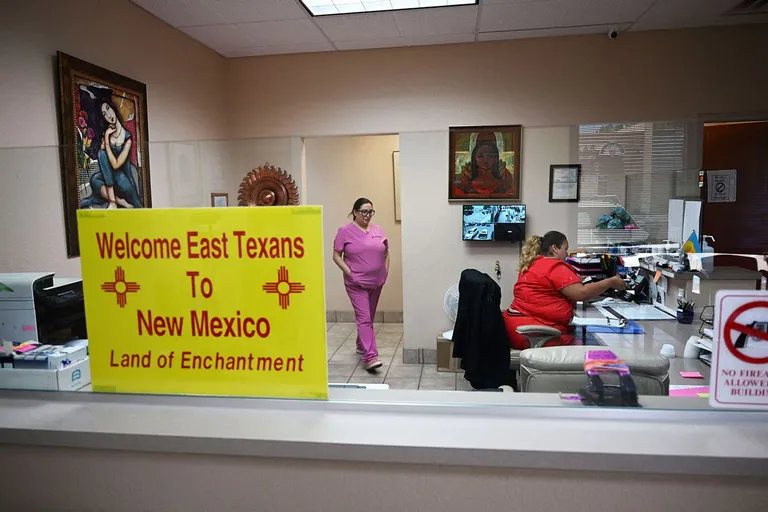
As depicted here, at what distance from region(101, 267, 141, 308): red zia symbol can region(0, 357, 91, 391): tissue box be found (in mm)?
226

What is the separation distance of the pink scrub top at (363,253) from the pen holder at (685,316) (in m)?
1.23

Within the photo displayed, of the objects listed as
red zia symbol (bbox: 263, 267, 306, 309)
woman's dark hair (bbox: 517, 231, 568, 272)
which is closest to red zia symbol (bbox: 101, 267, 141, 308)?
red zia symbol (bbox: 263, 267, 306, 309)

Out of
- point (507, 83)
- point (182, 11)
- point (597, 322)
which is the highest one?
point (182, 11)

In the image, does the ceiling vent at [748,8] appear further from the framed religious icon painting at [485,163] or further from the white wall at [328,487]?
the white wall at [328,487]

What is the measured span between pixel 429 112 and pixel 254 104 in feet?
5.62

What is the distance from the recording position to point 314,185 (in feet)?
4.72

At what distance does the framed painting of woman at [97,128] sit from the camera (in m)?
1.62

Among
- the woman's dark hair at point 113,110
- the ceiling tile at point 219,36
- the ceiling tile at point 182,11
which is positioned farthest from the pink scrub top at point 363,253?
the ceiling tile at point 219,36

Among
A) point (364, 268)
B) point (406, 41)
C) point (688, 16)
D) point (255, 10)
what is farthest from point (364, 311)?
point (688, 16)

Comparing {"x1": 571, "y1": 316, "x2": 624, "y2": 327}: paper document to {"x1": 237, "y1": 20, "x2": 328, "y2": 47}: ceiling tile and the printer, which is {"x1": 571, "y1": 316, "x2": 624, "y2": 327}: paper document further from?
{"x1": 237, "y1": 20, "x2": 328, "y2": 47}: ceiling tile

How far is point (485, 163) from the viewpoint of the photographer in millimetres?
2266

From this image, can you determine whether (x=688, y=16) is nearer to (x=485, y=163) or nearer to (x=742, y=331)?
(x=485, y=163)

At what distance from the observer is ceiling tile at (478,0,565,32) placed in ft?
11.2

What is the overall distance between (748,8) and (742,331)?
Result: 3821mm
